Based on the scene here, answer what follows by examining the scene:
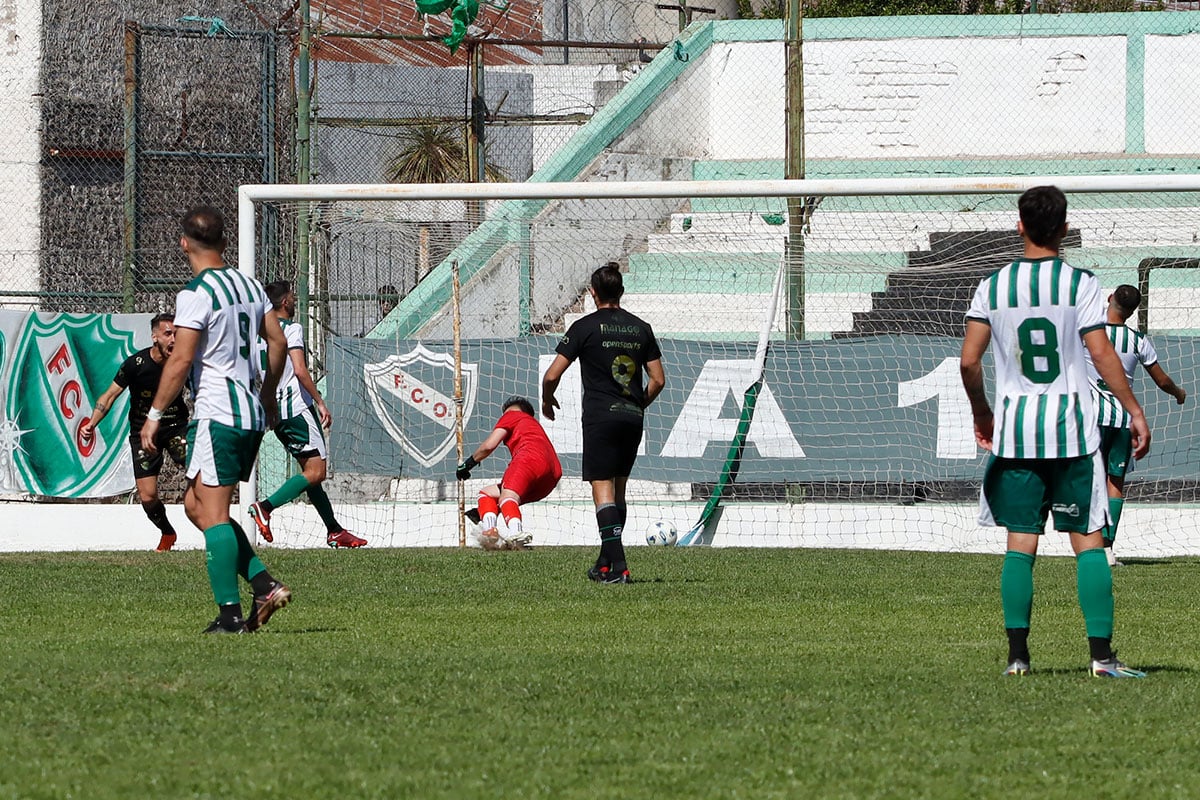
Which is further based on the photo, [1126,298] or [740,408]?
[740,408]

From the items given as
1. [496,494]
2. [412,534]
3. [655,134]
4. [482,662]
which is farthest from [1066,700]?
[655,134]

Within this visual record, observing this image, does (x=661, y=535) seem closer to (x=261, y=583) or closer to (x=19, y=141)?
(x=261, y=583)

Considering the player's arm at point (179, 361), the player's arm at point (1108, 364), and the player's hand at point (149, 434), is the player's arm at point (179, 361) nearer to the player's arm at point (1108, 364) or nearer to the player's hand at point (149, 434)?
the player's hand at point (149, 434)

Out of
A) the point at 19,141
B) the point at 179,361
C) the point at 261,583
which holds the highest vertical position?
the point at 19,141

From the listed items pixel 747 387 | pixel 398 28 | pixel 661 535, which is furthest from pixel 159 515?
pixel 398 28

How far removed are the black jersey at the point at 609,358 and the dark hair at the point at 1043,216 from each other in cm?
461

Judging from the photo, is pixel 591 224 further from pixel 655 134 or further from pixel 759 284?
pixel 759 284

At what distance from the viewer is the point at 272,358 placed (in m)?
8.22

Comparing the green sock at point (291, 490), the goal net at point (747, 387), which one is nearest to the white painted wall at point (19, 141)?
the goal net at point (747, 387)

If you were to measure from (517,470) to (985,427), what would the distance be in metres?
6.84

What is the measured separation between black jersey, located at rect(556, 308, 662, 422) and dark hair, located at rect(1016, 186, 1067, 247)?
4615 millimetres

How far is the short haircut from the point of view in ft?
26.0

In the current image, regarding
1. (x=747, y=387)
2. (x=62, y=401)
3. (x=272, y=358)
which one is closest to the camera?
(x=272, y=358)

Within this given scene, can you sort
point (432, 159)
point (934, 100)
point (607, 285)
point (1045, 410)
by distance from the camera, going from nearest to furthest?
1. point (1045, 410)
2. point (607, 285)
3. point (934, 100)
4. point (432, 159)
